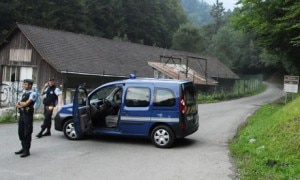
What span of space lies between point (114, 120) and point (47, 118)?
A: 6.99ft

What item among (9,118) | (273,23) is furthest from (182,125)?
(273,23)

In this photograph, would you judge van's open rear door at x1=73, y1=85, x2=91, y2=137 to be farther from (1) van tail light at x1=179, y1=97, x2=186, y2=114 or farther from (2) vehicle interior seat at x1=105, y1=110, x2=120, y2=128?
(1) van tail light at x1=179, y1=97, x2=186, y2=114

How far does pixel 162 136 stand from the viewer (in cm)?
1120

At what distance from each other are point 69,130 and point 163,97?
3.01m

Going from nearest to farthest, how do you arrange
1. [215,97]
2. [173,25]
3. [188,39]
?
[215,97] → [188,39] → [173,25]

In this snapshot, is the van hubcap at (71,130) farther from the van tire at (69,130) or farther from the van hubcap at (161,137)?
the van hubcap at (161,137)

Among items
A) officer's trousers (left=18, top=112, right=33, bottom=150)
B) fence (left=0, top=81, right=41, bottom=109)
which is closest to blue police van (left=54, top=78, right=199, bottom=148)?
officer's trousers (left=18, top=112, right=33, bottom=150)

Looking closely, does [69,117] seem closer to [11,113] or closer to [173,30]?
[11,113]

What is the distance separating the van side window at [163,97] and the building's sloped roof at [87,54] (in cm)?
1797

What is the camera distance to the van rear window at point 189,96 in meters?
11.4

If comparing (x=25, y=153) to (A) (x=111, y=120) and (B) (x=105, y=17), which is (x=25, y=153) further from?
(B) (x=105, y=17)

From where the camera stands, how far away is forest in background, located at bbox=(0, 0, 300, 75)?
24969mm

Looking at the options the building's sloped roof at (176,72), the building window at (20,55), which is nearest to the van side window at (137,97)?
the building window at (20,55)

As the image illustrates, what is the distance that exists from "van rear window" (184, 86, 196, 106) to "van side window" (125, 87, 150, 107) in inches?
42.0
